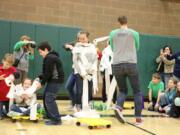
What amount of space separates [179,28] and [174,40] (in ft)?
3.65

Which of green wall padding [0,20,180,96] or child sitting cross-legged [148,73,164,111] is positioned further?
green wall padding [0,20,180,96]

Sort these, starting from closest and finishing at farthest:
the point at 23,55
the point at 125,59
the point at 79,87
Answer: the point at 125,59 → the point at 79,87 → the point at 23,55

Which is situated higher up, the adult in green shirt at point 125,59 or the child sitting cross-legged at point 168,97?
the adult in green shirt at point 125,59

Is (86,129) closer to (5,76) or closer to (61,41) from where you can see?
(5,76)

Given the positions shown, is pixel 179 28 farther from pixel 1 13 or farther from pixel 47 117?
pixel 47 117

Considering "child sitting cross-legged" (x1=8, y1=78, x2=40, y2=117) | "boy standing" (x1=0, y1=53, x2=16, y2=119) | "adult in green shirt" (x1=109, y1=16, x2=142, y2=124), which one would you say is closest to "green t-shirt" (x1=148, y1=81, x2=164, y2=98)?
"adult in green shirt" (x1=109, y1=16, x2=142, y2=124)

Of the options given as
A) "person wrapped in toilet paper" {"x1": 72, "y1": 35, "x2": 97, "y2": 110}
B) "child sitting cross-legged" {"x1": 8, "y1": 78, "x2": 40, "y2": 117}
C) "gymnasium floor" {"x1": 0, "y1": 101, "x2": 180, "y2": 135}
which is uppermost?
"person wrapped in toilet paper" {"x1": 72, "y1": 35, "x2": 97, "y2": 110}

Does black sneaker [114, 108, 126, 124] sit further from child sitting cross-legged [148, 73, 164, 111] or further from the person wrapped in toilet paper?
child sitting cross-legged [148, 73, 164, 111]

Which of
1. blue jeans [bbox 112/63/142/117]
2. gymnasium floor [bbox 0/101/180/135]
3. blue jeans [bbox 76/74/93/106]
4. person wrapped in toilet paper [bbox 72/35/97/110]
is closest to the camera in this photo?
gymnasium floor [bbox 0/101/180/135]

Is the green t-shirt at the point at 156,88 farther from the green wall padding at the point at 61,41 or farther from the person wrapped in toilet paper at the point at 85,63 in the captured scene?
the green wall padding at the point at 61,41

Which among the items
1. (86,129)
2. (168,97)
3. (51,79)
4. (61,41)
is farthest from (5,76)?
(61,41)

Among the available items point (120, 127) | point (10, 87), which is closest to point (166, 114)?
point (120, 127)

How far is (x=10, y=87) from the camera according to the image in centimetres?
588

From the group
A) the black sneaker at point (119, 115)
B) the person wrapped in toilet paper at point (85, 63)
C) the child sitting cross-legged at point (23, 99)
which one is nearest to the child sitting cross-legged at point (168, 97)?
the black sneaker at point (119, 115)
